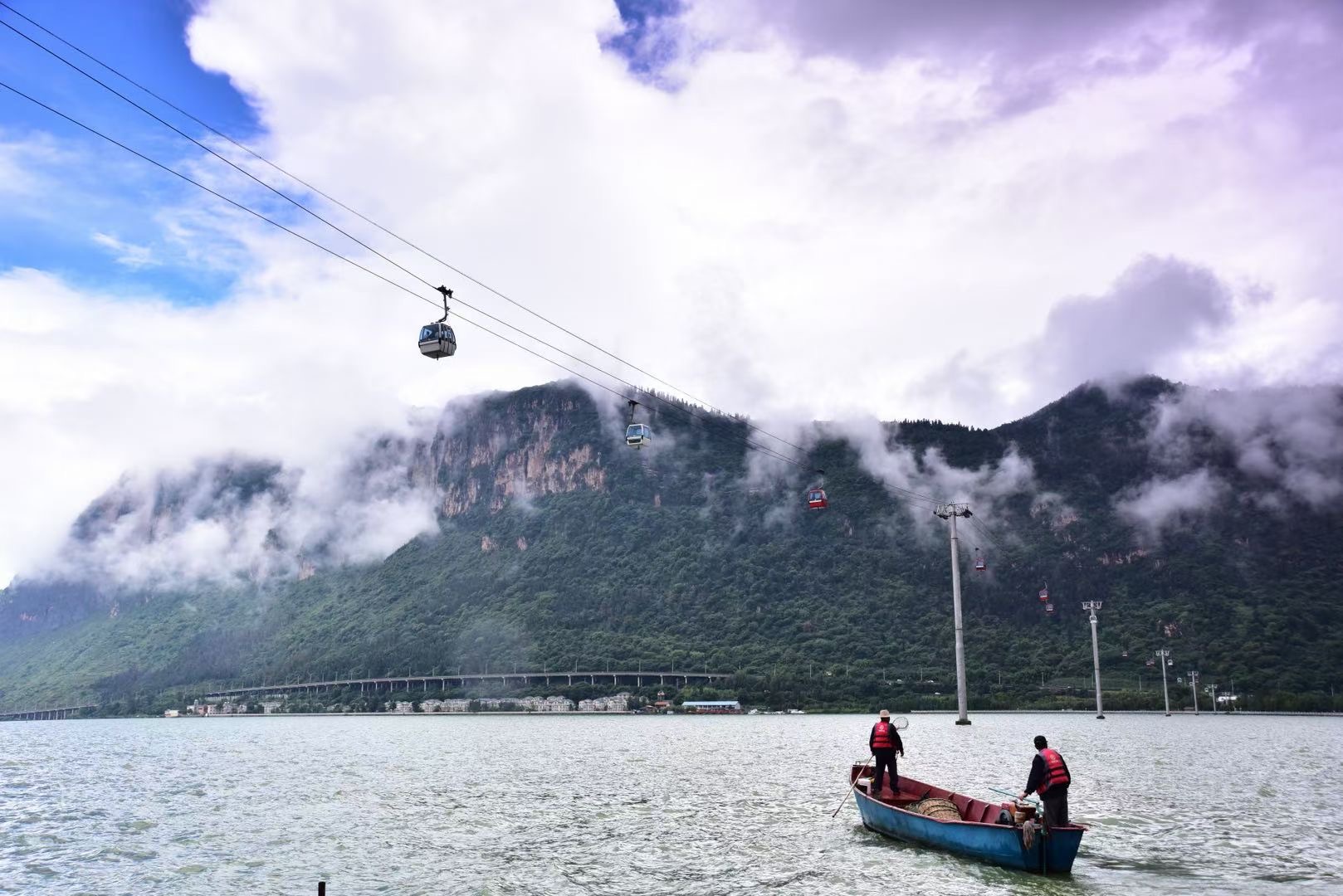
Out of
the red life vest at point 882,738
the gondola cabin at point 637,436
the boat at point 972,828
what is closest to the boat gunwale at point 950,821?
the boat at point 972,828

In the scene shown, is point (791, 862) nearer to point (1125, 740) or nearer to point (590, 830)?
point (590, 830)

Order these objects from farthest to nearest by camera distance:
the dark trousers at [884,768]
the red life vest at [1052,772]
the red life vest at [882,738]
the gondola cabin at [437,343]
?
the dark trousers at [884,768], the red life vest at [882,738], the gondola cabin at [437,343], the red life vest at [1052,772]

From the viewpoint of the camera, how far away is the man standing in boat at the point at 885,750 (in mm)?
39469

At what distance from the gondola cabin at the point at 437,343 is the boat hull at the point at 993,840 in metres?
22.0

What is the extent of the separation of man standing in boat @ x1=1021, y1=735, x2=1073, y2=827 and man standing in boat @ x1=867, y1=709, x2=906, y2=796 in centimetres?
874

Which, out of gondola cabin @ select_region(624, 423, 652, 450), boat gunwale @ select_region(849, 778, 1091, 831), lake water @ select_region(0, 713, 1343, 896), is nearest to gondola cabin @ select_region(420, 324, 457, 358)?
lake water @ select_region(0, 713, 1343, 896)

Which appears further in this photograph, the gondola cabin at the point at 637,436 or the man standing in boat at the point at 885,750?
the gondola cabin at the point at 637,436

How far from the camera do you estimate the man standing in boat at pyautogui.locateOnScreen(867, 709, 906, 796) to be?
39.5 meters

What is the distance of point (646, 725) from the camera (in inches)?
6540

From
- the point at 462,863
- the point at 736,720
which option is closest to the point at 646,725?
the point at 736,720

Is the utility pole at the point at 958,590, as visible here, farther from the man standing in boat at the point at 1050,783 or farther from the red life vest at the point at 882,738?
the man standing in boat at the point at 1050,783

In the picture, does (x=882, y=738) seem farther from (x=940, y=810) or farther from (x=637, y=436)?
(x=637, y=436)

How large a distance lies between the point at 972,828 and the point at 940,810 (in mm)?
3141

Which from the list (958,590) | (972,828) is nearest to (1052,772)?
(972,828)
